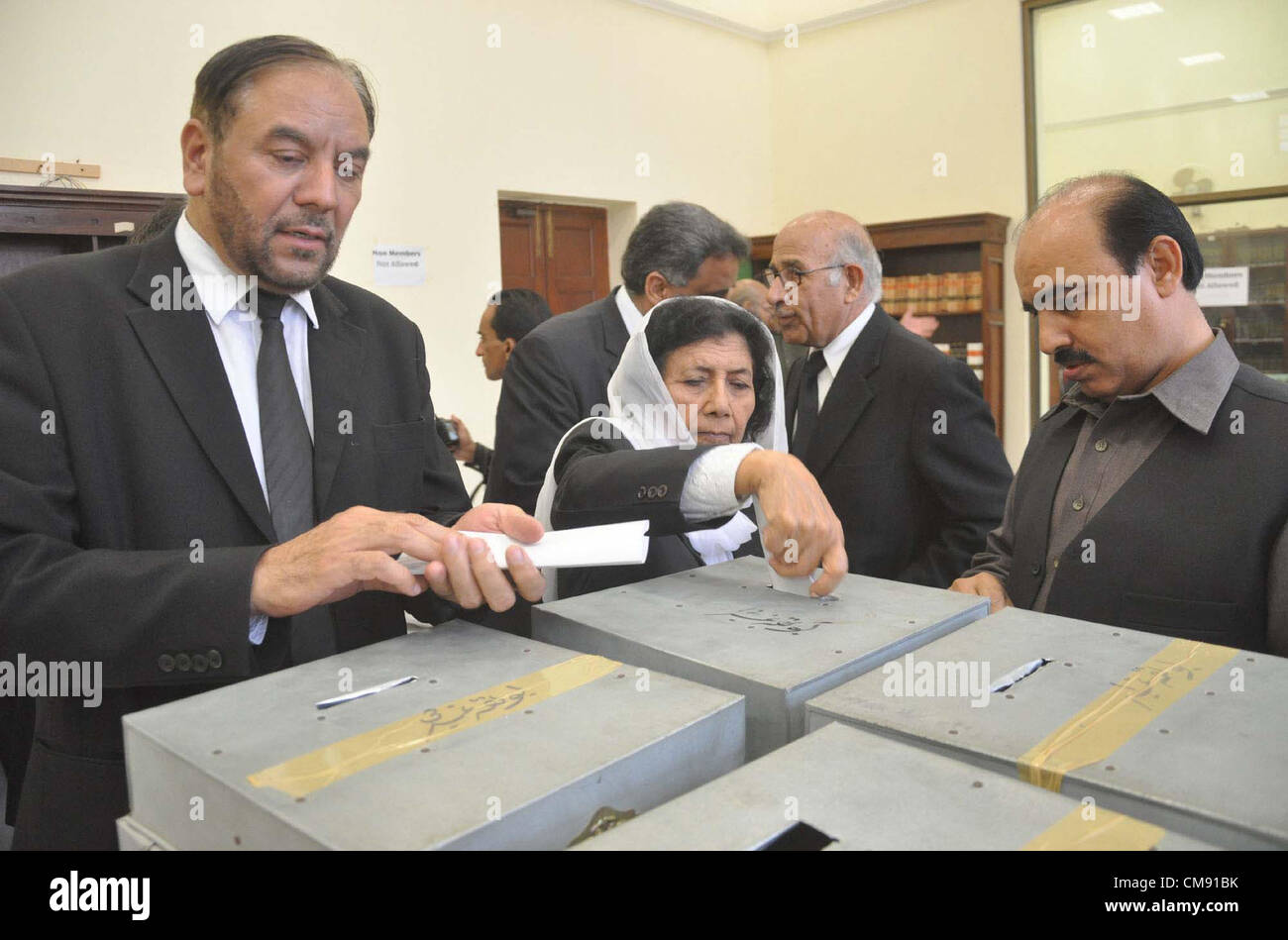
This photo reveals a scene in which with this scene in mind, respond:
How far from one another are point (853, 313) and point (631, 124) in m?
4.94

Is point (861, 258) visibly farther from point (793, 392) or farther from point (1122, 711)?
point (1122, 711)

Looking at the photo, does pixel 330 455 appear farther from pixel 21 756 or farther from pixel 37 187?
pixel 37 187

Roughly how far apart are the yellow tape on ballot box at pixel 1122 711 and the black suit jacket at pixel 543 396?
6.18 ft

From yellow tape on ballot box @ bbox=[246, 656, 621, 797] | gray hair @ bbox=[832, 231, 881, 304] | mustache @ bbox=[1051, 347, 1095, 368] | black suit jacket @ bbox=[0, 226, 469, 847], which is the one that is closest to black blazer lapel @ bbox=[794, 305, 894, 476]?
gray hair @ bbox=[832, 231, 881, 304]

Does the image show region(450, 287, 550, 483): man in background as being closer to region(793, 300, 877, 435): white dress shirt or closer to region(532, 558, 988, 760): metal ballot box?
region(793, 300, 877, 435): white dress shirt

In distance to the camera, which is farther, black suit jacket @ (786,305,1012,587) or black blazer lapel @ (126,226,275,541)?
black suit jacket @ (786,305,1012,587)

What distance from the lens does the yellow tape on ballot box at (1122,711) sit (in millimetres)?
748

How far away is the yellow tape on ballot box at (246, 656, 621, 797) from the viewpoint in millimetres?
723

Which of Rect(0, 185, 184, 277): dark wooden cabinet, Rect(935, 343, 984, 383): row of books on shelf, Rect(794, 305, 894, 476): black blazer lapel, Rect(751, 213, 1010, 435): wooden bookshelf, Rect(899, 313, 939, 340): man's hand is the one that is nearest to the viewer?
Rect(794, 305, 894, 476): black blazer lapel

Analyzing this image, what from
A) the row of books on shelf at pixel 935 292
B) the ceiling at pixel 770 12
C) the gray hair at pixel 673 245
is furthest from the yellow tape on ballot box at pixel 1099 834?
the ceiling at pixel 770 12

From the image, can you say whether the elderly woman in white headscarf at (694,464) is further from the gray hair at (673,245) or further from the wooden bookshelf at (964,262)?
the wooden bookshelf at (964,262)

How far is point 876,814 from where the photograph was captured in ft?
2.23

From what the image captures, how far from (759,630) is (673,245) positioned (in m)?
2.20

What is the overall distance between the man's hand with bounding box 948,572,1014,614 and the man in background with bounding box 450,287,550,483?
3068 millimetres
